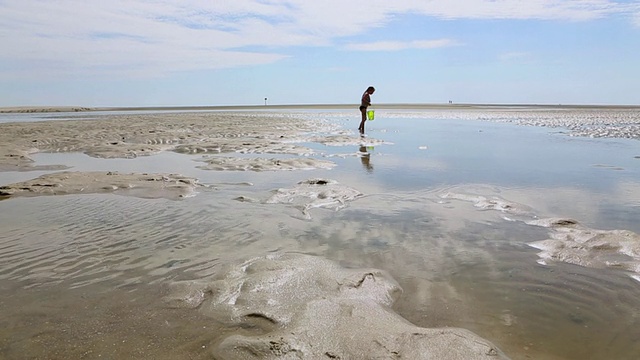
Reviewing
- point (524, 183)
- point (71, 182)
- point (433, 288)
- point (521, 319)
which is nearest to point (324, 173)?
point (524, 183)

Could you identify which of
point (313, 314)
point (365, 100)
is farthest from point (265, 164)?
point (365, 100)

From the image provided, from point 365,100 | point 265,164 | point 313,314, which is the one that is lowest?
point 313,314

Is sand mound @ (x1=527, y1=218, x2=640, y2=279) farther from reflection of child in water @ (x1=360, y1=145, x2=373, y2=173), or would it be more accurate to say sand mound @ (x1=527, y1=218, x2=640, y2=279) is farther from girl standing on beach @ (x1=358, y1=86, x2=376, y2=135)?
girl standing on beach @ (x1=358, y1=86, x2=376, y2=135)

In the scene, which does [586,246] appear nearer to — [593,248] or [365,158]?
[593,248]

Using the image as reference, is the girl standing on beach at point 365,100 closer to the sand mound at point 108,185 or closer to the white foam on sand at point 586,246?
the sand mound at point 108,185

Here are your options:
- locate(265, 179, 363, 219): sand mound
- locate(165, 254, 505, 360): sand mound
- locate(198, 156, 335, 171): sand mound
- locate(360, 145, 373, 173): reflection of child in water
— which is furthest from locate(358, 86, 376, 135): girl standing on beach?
locate(165, 254, 505, 360): sand mound

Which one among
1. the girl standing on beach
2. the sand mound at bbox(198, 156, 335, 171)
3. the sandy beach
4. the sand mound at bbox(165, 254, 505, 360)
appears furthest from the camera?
the girl standing on beach

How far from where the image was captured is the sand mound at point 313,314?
2.66 meters

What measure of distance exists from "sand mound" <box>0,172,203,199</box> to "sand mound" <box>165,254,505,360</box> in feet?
11.9

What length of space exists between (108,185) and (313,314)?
599 centimetres

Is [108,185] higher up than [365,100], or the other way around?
[365,100]

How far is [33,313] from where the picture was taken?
3.19 metres

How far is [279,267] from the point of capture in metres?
3.90

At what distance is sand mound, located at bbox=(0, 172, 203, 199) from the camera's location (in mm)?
7199
